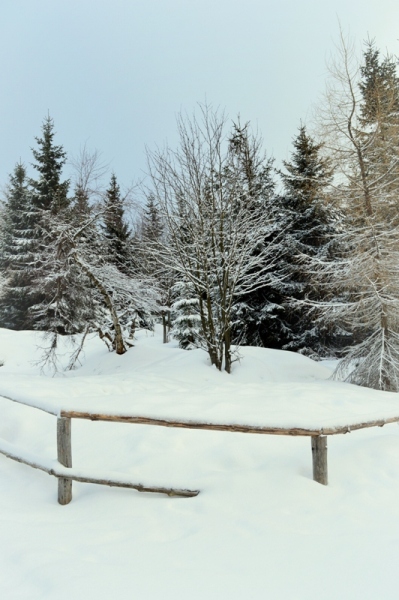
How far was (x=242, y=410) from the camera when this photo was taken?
475 centimetres

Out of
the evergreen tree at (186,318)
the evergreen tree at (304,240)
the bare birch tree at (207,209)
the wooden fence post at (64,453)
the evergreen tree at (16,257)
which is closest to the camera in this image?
the wooden fence post at (64,453)

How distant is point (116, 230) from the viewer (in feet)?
59.5

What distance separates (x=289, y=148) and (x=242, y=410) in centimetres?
1507

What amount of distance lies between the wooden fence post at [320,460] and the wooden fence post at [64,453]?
2.38m

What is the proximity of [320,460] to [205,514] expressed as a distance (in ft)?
3.91

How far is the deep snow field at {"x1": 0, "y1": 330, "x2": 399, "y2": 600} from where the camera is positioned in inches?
84.8

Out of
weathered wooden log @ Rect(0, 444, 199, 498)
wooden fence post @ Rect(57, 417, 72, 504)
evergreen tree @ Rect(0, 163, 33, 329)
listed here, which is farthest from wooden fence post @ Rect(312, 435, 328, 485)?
evergreen tree @ Rect(0, 163, 33, 329)

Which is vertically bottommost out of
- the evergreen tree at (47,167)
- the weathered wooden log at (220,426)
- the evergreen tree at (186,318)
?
the weathered wooden log at (220,426)

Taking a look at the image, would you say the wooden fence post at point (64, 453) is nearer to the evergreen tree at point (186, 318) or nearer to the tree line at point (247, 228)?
the tree line at point (247, 228)

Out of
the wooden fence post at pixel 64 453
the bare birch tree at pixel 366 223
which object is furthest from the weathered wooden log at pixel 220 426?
the bare birch tree at pixel 366 223

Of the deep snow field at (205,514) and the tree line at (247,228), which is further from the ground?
the tree line at (247,228)

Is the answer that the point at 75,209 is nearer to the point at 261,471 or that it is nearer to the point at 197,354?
the point at 197,354

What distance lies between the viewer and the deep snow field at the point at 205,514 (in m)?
2.15

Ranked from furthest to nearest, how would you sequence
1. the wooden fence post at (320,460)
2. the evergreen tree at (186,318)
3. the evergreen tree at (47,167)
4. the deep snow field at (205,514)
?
the evergreen tree at (47,167) < the evergreen tree at (186,318) < the wooden fence post at (320,460) < the deep snow field at (205,514)
